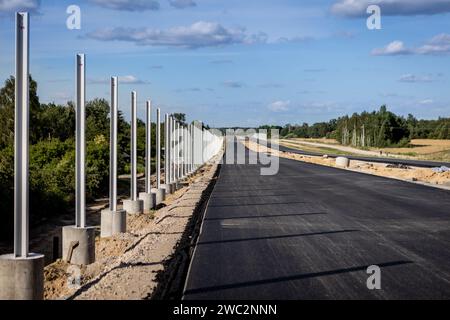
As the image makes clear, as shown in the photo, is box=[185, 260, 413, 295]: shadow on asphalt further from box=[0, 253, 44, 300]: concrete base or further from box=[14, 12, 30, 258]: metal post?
box=[14, 12, 30, 258]: metal post

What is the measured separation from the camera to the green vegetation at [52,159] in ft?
89.9

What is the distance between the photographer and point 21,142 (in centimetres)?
950

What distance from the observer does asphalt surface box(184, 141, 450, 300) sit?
359 inches

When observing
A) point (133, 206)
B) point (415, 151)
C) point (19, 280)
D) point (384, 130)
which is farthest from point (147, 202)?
point (384, 130)

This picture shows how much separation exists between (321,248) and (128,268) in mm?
3733

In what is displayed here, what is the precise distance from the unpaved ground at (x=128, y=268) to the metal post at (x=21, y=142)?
3.53 ft

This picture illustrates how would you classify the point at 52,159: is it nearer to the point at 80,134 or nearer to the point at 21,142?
the point at 80,134

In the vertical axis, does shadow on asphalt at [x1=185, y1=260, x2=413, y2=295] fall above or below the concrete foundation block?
below

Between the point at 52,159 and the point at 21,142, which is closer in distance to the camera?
the point at 21,142

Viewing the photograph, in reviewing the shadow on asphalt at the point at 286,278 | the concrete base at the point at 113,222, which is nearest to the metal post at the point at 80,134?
the concrete base at the point at 113,222

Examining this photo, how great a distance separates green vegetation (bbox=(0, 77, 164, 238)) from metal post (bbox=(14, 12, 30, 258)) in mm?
12709

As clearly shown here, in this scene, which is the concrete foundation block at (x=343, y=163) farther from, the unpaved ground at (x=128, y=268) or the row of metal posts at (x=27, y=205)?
the unpaved ground at (x=128, y=268)

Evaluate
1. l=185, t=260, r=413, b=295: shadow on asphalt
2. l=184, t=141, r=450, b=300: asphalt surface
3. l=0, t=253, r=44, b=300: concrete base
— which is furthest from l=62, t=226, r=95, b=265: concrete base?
l=185, t=260, r=413, b=295: shadow on asphalt
